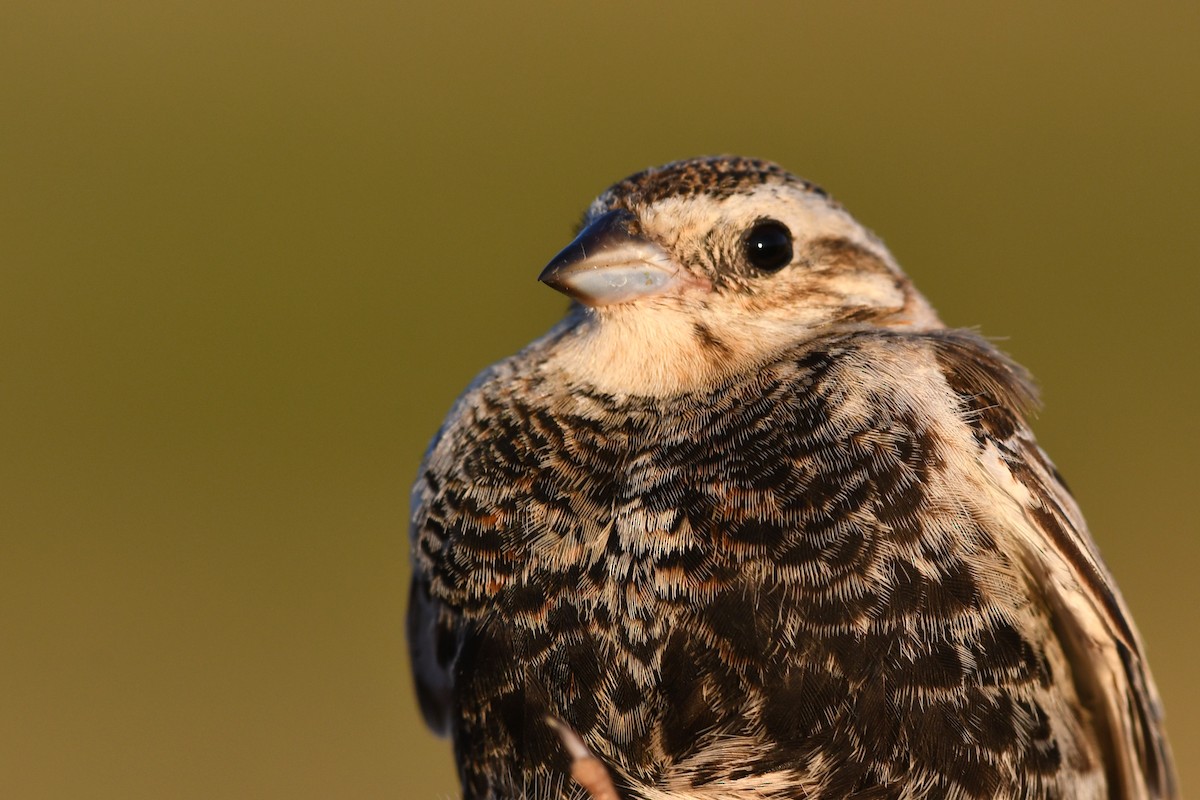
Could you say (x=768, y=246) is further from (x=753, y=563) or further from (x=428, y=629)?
(x=428, y=629)

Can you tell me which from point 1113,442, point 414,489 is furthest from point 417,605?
point 1113,442

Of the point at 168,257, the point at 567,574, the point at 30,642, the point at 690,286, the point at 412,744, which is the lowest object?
the point at 412,744

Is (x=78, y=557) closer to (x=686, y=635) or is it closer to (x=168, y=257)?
(x=168, y=257)

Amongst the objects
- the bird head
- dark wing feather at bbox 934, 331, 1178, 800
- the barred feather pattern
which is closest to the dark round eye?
the bird head

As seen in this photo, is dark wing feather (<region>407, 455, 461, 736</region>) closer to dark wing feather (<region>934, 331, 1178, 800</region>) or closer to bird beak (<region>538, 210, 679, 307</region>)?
bird beak (<region>538, 210, 679, 307</region>)

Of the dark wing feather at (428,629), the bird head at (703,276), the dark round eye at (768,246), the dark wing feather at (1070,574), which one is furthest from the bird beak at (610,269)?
the dark wing feather at (1070,574)

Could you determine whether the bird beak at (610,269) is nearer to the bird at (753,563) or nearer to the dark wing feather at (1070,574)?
the bird at (753,563)
